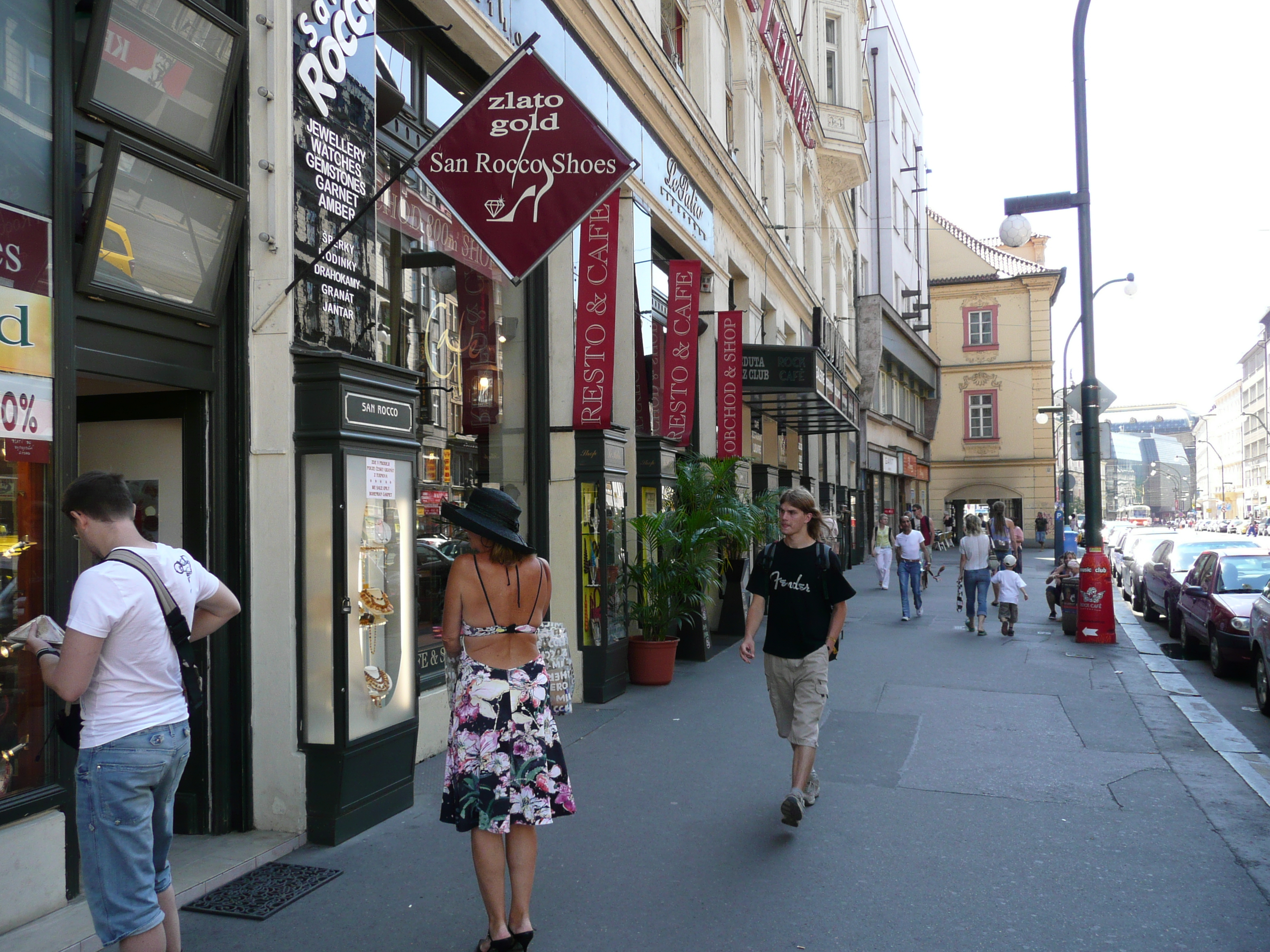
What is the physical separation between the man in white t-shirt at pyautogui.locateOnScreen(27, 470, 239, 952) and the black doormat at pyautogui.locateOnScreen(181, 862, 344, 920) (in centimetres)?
110

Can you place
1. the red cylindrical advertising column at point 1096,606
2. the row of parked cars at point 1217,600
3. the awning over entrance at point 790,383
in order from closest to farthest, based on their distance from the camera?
the row of parked cars at point 1217,600
the red cylindrical advertising column at point 1096,606
the awning over entrance at point 790,383

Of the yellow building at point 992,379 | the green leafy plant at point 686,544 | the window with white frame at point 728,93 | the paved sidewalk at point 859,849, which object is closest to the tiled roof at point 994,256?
the yellow building at point 992,379

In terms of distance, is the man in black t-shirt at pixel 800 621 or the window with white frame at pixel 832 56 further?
the window with white frame at pixel 832 56

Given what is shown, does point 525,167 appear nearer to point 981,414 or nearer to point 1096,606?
A: point 1096,606

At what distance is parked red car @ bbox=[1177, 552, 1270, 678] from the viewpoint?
11000 millimetres

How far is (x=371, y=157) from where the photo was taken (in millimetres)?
6352

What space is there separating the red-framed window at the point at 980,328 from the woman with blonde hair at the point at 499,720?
166ft

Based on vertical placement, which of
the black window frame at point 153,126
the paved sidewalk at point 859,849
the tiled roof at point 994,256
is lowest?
the paved sidewalk at point 859,849

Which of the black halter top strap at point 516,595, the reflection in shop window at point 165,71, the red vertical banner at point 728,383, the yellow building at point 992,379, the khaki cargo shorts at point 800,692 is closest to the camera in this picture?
the black halter top strap at point 516,595

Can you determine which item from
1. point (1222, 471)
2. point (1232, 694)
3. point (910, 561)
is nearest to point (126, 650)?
point (1232, 694)

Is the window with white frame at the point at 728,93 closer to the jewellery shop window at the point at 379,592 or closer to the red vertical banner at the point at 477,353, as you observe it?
the red vertical banner at the point at 477,353

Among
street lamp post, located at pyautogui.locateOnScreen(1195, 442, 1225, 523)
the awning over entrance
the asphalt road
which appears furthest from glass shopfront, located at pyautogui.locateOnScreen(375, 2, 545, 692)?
street lamp post, located at pyautogui.locateOnScreen(1195, 442, 1225, 523)

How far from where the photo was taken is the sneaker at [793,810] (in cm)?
557

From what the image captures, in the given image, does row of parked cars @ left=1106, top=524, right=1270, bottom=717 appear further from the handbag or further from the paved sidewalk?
the handbag
